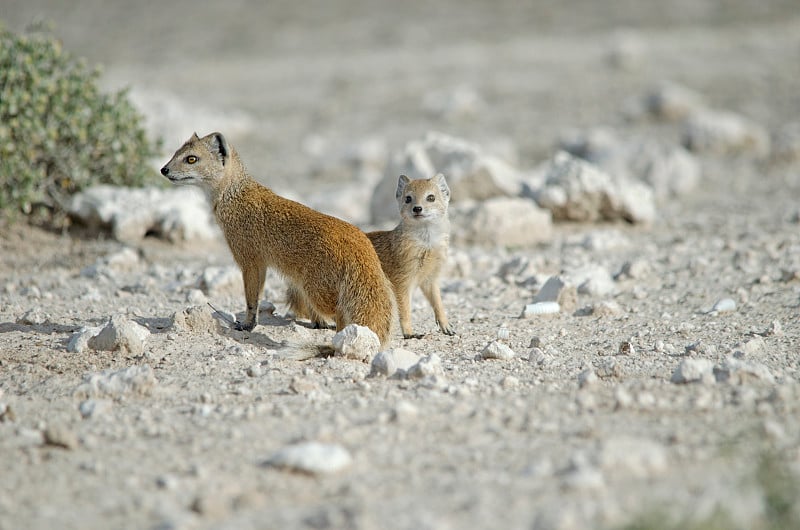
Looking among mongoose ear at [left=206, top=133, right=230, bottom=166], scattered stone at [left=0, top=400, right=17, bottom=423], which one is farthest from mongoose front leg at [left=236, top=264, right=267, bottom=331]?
scattered stone at [left=0, top=400, right=17, bottom=423]

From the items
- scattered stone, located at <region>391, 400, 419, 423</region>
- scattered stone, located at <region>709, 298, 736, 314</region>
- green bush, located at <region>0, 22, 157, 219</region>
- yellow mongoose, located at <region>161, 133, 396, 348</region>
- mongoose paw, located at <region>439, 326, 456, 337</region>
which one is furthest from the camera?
green bush, located at <region>0, 22, 157, 219</region>

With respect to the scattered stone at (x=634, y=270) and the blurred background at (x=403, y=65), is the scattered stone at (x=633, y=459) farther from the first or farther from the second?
the blurred background at (x=403, y=65)


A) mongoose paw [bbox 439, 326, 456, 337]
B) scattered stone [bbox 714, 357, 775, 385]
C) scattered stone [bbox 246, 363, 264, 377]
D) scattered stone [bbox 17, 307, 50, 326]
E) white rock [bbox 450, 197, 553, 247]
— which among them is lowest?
mongoose paw [bbox 439, 326, 456, 337]

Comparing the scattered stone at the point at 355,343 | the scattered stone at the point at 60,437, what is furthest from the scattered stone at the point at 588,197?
the scattered stone at the point at 60,437

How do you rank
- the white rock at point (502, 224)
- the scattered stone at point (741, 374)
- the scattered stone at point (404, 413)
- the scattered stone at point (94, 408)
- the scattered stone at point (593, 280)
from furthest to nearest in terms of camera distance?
the white rock at point (502, 224)
the scattered stone at point (593, 280)
the scattered stone at point (741, 374)
the scattered stone at point (94, 408)
the scattered stone at point (404, 413)

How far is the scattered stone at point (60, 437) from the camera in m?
3.44

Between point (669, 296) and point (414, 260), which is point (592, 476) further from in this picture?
Answer: point (669, 296)

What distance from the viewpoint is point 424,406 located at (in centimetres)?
384

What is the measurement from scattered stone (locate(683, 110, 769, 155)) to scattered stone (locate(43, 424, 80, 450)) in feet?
33.6

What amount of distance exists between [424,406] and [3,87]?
511cm

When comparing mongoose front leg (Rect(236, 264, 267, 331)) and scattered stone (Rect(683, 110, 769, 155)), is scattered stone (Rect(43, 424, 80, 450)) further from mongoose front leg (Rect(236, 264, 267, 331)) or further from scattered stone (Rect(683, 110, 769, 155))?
scattered stone (Rect(683, 110, 769, 155))

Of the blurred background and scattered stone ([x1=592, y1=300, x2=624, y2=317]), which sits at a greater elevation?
the blurred background

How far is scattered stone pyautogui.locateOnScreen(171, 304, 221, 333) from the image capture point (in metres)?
5.11

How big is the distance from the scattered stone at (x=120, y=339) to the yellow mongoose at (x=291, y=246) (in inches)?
30.6
